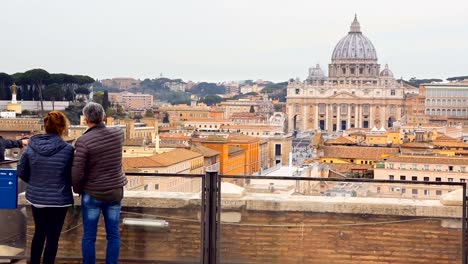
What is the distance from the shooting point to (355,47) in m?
74.0

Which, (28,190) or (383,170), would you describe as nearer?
(28,190)

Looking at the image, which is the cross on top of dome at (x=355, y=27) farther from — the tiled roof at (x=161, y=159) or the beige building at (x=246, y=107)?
the tiled roof at (x=161, y=159)

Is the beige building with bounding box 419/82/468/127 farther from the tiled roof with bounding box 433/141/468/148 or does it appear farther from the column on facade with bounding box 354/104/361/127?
the tiled roof with bounding box 433/141/468/148

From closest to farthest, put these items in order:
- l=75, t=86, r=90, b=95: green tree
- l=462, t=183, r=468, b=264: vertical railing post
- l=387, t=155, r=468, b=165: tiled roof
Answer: l=462, t=183, r=468, b=264: vertical railing post → l=387, t=155, r=468, b=165: tiled roof → l=75, t=86, r=90, b=95: green tree

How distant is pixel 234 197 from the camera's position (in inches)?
120

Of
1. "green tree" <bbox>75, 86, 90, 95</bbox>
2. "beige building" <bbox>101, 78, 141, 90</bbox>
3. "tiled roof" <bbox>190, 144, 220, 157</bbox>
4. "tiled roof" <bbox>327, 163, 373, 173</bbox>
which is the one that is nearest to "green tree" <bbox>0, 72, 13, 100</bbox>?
"green tree" <bbox>75, 86, 90, 95</bbox>

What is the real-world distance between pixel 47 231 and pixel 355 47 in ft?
237

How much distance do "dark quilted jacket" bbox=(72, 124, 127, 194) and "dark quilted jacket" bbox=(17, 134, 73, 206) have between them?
4 centimetres

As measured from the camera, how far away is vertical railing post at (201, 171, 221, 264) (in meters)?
3.02

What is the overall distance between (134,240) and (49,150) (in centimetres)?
50

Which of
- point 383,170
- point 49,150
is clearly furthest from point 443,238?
point 383,170

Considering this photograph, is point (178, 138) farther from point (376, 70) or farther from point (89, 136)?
point (376, 70)

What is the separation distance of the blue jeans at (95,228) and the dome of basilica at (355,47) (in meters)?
71.8

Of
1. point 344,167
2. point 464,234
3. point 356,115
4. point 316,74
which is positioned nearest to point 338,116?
point 356,115
